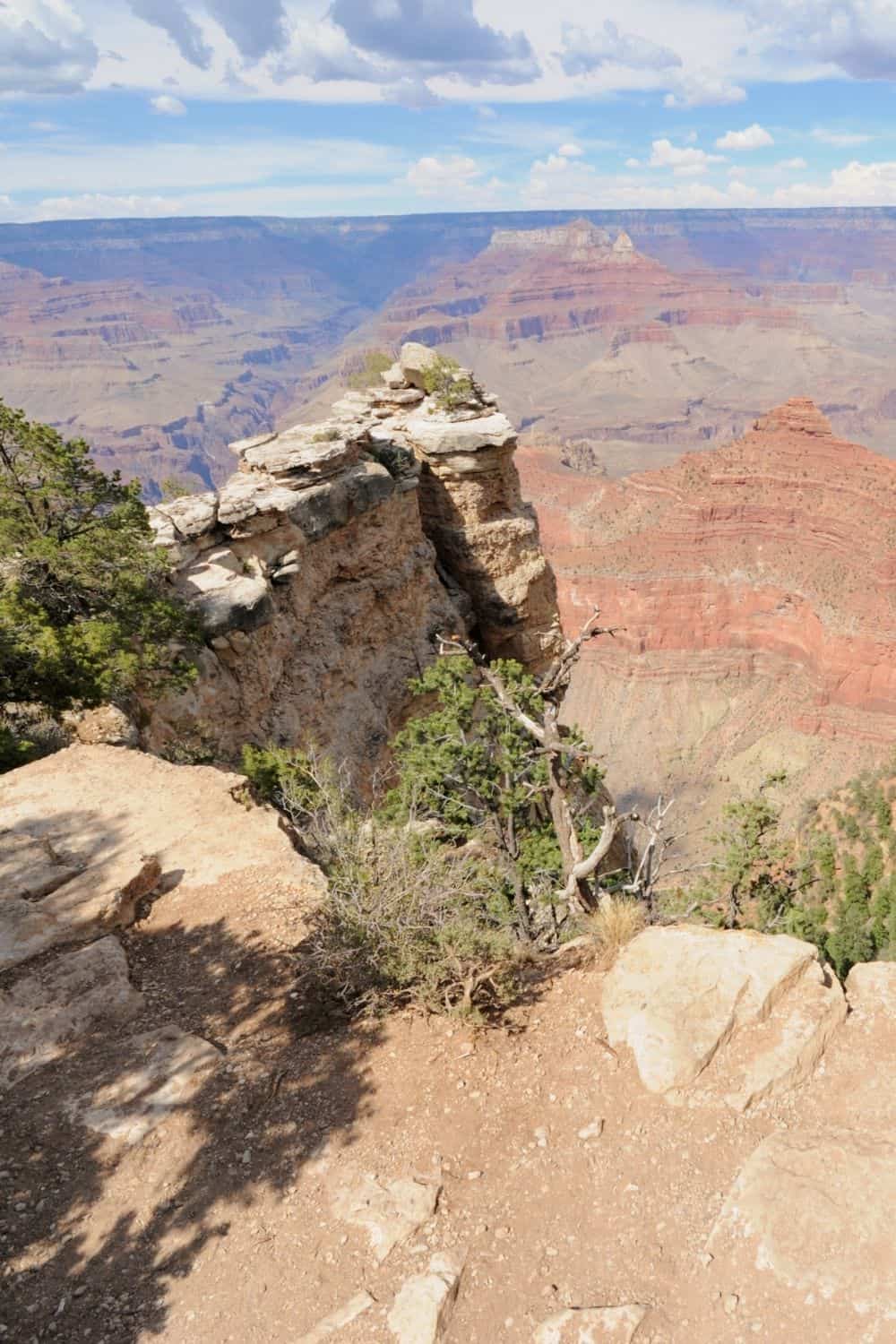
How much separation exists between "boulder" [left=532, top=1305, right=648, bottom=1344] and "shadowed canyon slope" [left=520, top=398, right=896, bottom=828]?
168 feet

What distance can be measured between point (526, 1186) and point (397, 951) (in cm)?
226

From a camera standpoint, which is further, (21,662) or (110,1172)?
(21,662)

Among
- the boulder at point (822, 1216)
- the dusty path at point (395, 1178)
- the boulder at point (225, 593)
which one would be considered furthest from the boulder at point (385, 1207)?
the boulder at point (225, 593)

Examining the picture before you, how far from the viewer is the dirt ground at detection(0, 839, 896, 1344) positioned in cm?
481

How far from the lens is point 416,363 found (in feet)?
91.0

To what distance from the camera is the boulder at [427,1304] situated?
4.65 metres

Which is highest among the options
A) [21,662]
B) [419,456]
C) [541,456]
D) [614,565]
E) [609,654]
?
[419,456]

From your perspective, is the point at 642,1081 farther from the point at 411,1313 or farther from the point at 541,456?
the point at 541,456

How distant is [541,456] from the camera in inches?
3772

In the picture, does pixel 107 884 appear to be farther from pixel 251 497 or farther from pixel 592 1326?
pixel 251 497

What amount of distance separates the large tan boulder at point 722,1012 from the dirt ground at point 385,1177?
172 millimetres

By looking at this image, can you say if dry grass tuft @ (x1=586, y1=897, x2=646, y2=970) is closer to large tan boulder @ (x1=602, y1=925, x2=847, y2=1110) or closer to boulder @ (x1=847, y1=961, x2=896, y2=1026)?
large tan boulder @ (x1=602, y1=925, x2=847, y2=1110)

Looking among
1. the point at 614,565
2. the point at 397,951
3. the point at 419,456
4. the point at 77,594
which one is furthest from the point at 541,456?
the point at 397,951

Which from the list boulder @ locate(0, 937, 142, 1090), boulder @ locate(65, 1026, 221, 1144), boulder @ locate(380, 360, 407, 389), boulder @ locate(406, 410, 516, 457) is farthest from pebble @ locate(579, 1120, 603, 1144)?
boulder @ locate(380, 360, 407, 389)
